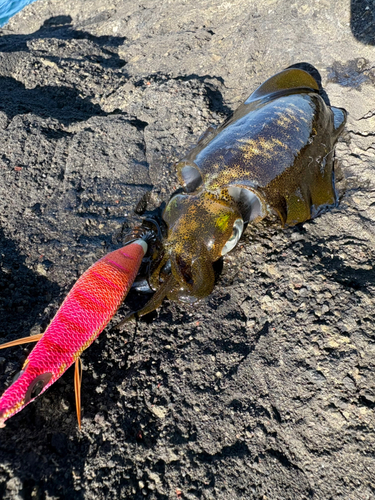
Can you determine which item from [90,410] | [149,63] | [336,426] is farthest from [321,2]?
[90,410]

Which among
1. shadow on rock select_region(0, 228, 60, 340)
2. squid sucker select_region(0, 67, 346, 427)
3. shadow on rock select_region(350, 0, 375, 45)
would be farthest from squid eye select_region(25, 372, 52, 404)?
shadow on rock select_region(350, 0, 375, 45)

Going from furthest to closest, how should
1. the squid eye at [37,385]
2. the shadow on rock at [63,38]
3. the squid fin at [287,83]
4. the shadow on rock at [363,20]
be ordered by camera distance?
the shadow on rock at [63,38] → the shadow on rock at [363,20] → the squid fin at [287,83] → the squid eye at [37,385]

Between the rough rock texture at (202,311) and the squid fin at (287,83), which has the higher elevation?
the squid fin at (287,83)

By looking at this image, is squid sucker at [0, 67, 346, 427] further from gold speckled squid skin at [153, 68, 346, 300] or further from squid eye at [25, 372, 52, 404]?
squid eye at [25, 372, 52, 404]

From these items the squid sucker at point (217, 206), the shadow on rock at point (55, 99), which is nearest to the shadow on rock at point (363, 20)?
the squid sucker at point (217, 206)

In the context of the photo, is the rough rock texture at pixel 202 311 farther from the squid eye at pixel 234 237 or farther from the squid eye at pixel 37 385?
the squid eye at pixel 37 385

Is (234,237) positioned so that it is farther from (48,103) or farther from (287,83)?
(48,103)
